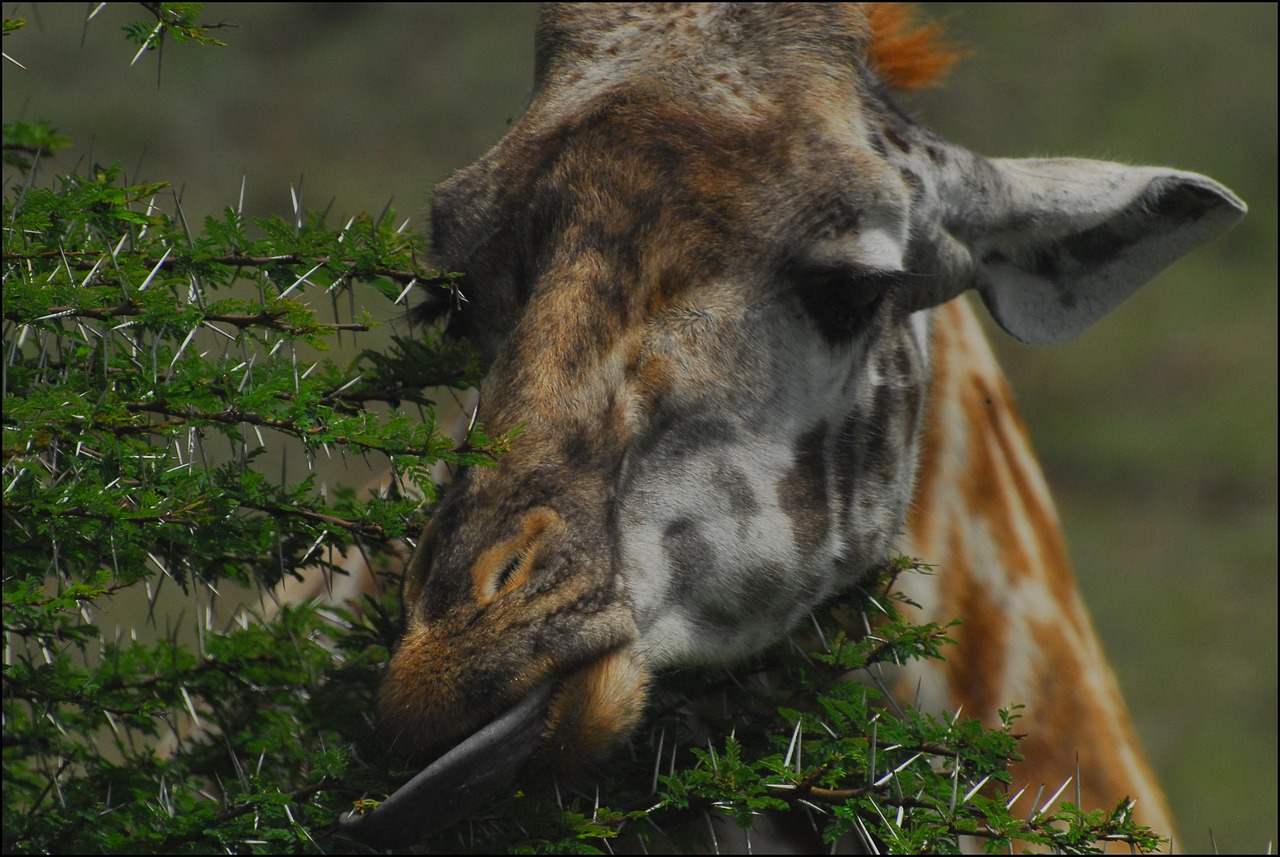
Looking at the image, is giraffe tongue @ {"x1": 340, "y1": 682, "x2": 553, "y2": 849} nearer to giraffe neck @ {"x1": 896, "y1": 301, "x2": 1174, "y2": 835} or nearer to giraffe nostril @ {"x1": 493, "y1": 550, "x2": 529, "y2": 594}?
giraffe nostril @ {"x1": 493, "y1": 550, "x2": 529, "y2": 594}

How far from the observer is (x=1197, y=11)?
1516 centimetres

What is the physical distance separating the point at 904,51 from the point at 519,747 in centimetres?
234

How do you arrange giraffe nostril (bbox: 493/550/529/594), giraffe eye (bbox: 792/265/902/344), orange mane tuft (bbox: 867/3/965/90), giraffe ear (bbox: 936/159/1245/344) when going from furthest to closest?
1. orange mane tuft (bbox: 867/3/965/90)
2. giraffe ear (bbox: 936/159/1245/344)
3. giraffe eye (bbox: 792/265/902/344)
4. giraffe nostril (bbox: 493/550/529/594)

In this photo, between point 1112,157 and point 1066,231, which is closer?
point 1066,231

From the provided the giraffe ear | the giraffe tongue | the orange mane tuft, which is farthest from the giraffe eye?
the giraffe tongue

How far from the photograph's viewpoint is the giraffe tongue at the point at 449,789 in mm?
2426

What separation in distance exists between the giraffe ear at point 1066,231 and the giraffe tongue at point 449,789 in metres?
1.71

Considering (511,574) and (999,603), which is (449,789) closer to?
(511,574)

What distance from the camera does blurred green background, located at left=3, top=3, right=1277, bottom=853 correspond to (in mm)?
10211

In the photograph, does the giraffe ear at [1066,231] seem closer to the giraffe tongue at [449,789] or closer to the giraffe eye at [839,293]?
the giraffe eye at [839,293]

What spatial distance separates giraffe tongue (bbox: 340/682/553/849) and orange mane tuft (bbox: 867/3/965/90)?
218 centimetres

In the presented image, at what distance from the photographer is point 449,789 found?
2434mm

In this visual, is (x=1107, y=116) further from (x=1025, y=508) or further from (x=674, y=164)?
(x=674, y=164)

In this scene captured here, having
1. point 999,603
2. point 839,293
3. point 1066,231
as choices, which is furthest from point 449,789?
point 1066,231
